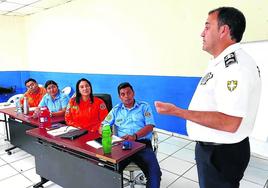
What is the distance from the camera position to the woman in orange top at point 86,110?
281cm

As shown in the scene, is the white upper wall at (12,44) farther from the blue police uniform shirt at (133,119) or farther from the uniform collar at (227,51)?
the uniform collar at (227,51)

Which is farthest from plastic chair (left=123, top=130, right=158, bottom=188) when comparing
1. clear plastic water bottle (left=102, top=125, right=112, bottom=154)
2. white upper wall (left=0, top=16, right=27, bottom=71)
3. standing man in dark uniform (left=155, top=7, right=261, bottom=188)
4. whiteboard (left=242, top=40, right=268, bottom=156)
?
white upper wall (left=0, top=16, right=27, bottom=71)

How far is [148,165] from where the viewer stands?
6.66ft

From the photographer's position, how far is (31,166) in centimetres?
308

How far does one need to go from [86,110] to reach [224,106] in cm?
204

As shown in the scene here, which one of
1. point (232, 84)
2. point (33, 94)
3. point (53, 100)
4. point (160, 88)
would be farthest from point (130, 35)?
point (232, 84)

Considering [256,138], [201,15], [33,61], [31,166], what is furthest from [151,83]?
[33,61]

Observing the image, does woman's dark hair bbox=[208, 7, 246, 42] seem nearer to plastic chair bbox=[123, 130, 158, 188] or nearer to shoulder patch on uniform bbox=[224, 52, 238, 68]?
shoulder patch on uniform bbox=[224, 52, 238, 68]

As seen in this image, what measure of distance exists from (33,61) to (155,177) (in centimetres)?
636

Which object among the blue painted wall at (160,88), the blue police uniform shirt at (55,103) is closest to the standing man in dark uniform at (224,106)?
the blue painted wall at (160,88)

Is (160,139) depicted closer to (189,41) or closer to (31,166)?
(189,41)

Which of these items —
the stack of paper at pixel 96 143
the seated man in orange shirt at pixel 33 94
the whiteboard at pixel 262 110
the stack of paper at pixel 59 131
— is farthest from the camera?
the seated man in orange shirt at pixel 33 94

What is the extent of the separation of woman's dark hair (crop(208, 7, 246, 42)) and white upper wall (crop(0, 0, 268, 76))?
200 centimetres

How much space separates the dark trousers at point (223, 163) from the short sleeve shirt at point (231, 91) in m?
0.06
